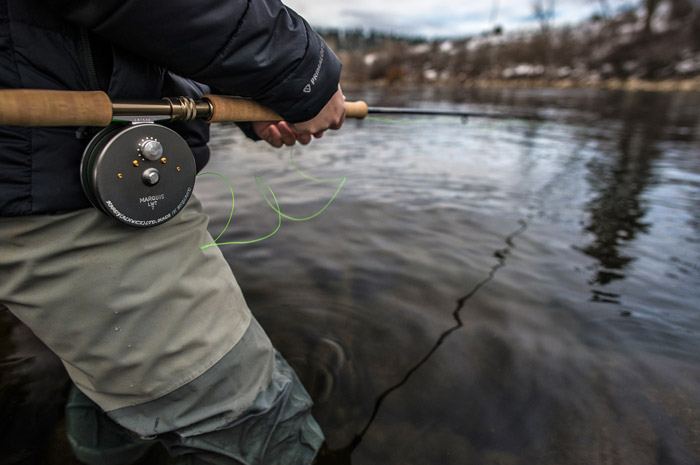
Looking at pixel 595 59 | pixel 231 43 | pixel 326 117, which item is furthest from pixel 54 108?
pixel 595 59

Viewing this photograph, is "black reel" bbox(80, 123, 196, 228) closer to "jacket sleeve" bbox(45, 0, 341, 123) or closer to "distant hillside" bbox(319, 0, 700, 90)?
"jacket sleeve" bbox(45, 0, 341, 123)

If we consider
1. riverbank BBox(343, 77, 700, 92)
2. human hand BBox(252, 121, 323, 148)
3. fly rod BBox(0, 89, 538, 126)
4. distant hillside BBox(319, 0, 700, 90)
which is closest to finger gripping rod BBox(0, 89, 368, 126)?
fly rod BBox(0, 89, 538, 126)

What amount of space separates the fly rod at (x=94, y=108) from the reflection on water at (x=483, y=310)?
1.53m

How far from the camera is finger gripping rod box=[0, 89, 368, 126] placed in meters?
0.94

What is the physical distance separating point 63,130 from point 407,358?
6.65ft

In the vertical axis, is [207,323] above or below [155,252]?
below

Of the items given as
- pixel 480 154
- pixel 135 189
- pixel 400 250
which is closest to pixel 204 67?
A: pixel 135 189

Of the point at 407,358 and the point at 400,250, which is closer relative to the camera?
the point at 407,358

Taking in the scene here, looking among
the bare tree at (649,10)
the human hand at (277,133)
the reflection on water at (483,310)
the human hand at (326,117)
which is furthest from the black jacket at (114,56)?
the bare tree at (649,10)

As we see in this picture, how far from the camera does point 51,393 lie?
2119mm

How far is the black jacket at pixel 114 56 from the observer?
1.00 m

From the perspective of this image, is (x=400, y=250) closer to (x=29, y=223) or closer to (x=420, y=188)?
(x=420, y=188)

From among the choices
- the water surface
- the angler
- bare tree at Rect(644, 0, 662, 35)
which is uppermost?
bare tree at Rect(644, 0, 662, 35)

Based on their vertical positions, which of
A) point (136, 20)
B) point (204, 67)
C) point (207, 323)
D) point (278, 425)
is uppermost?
point (136, 20)
